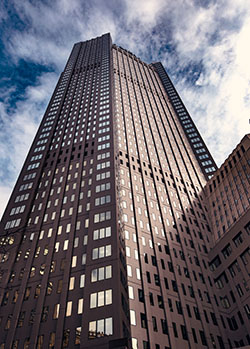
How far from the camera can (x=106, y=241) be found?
4925 cm

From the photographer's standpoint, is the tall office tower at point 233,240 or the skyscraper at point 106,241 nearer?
the skyscraper at point 106,241

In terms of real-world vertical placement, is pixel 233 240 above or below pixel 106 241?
above

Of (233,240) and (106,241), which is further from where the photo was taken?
(233,240)

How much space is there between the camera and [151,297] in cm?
4909

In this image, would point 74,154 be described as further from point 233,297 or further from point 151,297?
point 233,297

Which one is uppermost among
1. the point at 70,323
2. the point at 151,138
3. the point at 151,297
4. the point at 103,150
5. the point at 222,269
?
the point at 151,138

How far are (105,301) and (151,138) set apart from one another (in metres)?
69.4

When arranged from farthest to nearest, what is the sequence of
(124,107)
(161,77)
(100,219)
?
(161,77) → (124,107) → (100,219)

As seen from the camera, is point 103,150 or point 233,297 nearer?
point 233,297

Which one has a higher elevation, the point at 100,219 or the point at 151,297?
the point at 100,219

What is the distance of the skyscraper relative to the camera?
139 ft

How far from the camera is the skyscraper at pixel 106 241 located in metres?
42.4

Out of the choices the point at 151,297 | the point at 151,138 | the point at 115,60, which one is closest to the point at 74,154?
the point at 151,138

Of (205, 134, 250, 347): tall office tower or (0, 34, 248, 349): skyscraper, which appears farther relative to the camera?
(205, 134, 250, 347): tall office tower
